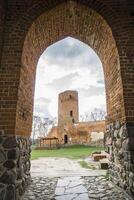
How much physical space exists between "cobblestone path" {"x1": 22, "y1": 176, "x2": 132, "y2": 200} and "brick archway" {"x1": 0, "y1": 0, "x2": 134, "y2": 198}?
0.24 metres

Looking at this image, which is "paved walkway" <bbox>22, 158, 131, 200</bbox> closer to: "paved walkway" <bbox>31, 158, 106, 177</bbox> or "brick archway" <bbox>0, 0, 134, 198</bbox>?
"brick archway" <bbox>0, 0, 134, 198</bbox>

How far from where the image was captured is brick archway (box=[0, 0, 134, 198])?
4087mm

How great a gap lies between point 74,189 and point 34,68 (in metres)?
3.22

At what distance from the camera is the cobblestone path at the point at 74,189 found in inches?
168

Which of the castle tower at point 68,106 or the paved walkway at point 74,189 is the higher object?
the castle tower at point 68,106

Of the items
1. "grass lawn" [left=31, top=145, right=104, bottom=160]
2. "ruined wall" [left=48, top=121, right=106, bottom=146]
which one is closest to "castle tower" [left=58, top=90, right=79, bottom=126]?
"ruined wall" [left=48, top=121, right=106, bottom=146]

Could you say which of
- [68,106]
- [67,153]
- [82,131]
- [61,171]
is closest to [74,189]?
[61,171]

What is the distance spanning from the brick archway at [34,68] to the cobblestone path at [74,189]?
237mm

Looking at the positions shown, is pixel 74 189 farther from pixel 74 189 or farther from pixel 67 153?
pixel 67 153

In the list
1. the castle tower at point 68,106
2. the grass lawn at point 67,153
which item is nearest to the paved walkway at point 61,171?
the grass lawn at point 67,153

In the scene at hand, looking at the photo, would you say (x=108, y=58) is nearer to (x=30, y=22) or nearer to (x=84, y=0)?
(x=84, y=0)

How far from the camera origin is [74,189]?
492 centimetres

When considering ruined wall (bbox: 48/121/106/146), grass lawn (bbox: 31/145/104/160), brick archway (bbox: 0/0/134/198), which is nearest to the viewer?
brick archway (bbox: 0/0/134/198)

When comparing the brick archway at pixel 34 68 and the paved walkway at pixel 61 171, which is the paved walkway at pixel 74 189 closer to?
the brick archway at pixel 34 68
